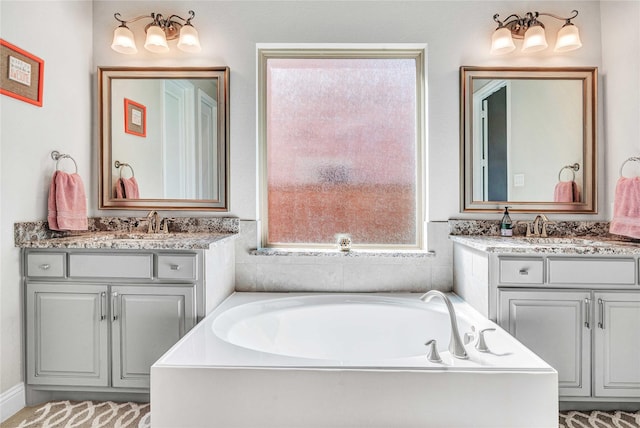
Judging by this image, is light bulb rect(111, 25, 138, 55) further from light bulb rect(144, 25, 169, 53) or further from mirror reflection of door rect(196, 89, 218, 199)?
mirror reflection of door rect(196, 89, 218, 199)

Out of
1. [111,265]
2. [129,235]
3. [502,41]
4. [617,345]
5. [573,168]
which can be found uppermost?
[502,41]

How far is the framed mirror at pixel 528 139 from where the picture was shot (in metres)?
2.42

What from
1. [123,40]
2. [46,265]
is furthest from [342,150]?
[46,265]

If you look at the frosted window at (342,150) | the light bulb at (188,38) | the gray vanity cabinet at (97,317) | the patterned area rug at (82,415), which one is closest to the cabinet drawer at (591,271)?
the frosted window at (342,150)

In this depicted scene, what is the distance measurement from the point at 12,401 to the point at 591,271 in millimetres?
3047

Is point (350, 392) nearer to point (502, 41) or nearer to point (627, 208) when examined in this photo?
point (627, 208)

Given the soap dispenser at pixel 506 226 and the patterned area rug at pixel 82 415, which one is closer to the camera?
the patterned area rug at pixel 82 415

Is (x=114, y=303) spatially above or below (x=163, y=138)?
below

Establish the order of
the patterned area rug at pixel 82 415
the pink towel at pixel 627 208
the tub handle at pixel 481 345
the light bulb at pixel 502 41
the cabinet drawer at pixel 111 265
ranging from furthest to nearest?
the light bulb at pixel 502 41 → the pink towel at pixel 627 208 → the cabinet drawer at pixel 111 265 → the patterned area rug at pixel 82 415 → the tub handle at pixel 481 345

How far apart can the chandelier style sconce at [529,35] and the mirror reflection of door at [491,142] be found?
226 millimetres

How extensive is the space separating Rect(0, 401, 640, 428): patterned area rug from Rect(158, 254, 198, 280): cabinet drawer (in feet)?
2.42

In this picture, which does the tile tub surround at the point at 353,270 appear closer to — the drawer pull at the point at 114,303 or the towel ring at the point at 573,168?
the drawer pull at the point at 114,303

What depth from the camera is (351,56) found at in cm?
254

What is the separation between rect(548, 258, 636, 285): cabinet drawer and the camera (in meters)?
1.86
